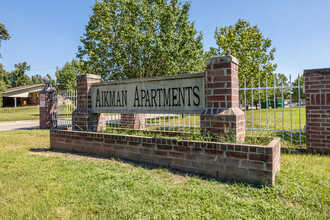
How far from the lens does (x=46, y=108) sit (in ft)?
37.8

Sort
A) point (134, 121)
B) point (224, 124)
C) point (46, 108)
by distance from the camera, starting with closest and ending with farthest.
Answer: point (224, 124) → point (134, 121) → point (46, 108)

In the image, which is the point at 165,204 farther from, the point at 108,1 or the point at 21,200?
the point at 108,1

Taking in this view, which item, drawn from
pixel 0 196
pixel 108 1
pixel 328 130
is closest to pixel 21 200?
pixel 0 196

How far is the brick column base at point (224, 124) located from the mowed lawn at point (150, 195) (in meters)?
0.80

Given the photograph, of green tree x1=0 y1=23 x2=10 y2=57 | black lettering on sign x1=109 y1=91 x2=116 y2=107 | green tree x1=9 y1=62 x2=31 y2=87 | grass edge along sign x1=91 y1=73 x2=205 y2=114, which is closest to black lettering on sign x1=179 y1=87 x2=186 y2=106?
grass edge along sign x1=91 y1=73 x2=205 y2=114

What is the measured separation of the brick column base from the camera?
3.44 metres

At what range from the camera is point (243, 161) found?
3055 mm

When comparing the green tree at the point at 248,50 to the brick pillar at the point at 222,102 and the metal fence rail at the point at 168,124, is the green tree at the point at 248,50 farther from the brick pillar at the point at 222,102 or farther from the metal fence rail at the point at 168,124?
the brick pillar at the point at 222,102

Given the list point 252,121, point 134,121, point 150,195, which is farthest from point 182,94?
point 134,121

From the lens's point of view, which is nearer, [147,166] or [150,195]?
[150,195]

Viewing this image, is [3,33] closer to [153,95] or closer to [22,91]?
[153,95]

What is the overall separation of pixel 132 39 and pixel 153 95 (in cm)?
815

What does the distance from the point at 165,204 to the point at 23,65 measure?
78.0m

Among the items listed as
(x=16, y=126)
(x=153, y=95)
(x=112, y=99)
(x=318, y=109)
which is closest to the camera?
(x=153, y=95)
